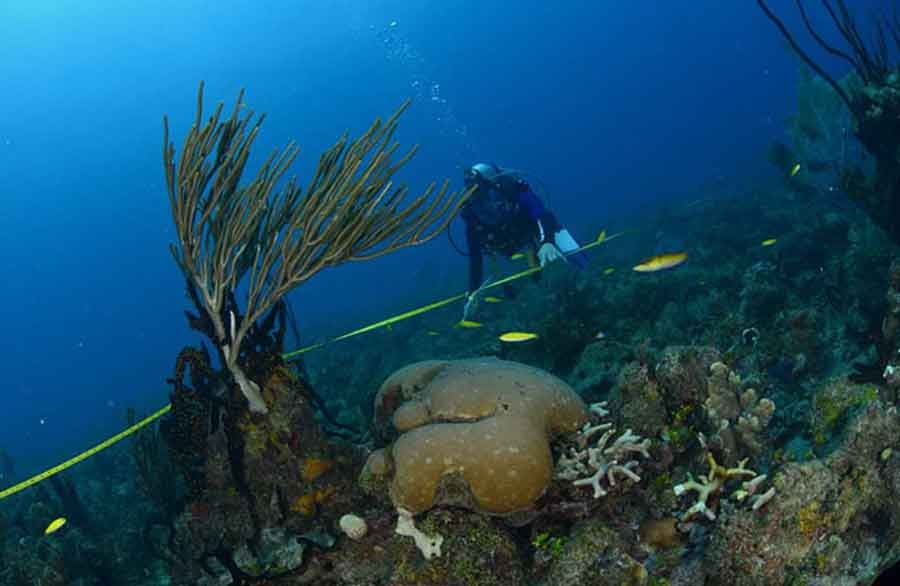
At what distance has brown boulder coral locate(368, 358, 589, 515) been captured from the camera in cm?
382

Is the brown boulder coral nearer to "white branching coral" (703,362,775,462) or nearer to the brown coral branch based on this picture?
"white branching coral" (703,362,775,462)

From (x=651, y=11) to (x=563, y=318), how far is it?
166 metres

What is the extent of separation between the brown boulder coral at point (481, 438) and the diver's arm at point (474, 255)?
584cm

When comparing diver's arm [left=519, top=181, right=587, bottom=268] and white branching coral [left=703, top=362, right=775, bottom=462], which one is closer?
white branching coral [left=703, top=362, right=775, bottom=462]

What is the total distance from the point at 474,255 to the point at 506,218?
3.40 feet

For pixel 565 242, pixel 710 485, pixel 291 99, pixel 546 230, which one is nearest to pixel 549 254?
pixel 565 242

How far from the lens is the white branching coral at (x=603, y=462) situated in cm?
383

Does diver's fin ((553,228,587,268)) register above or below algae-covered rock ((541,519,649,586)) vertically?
above

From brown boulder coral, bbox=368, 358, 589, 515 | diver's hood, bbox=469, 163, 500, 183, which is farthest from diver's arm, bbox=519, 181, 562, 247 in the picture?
brown boulder coral, bbox=368, 358, 589, 515

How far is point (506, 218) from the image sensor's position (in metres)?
9.92

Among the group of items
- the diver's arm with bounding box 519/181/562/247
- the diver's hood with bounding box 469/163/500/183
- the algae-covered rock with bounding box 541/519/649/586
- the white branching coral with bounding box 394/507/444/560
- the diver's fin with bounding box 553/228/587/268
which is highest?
the diver's hood with bounding box 469/163/500/183

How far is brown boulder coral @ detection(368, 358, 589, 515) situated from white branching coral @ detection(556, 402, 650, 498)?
0.19 meters

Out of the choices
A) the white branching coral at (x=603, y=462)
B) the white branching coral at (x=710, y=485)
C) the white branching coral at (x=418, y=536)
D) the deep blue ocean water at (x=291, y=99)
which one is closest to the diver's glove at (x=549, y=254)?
the white branching coral at (x=603, y=462)

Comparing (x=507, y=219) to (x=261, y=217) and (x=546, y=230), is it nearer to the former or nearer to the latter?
(x=546, y=230)
